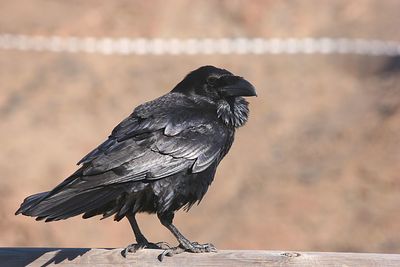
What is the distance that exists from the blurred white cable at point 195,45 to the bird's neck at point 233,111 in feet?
50.1

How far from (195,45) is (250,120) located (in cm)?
458

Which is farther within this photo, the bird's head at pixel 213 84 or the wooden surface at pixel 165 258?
the bird's head at pixel 213 84

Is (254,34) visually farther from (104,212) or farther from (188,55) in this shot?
(104,212)

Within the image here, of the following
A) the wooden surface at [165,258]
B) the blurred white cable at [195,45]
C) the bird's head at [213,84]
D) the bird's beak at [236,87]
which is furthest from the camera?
the blurred white cable at [195,45]

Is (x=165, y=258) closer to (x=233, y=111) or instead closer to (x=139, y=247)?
(x=139, y=247)

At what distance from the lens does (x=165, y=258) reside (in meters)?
5.48

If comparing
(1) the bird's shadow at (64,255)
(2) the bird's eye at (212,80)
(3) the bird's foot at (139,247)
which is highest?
(2) the bird's eye at (212,80)

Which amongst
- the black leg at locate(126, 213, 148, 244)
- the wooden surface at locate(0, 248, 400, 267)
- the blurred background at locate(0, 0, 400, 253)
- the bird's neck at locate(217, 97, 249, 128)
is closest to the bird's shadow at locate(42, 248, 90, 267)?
the wooden surface at locate(0, 248, 400, 267)

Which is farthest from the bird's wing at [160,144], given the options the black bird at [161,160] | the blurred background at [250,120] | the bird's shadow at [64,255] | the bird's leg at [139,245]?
Result: the blurred background at [250,120]

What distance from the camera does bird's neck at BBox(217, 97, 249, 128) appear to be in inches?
263

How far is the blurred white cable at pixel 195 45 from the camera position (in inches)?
864

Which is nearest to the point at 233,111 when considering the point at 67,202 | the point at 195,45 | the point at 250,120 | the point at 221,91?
the point at 221,91

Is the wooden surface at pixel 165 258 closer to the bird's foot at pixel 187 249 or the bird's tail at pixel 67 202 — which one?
the bird's foot at pixel 187 249

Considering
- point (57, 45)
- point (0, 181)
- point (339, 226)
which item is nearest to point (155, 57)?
point (57, 45)
